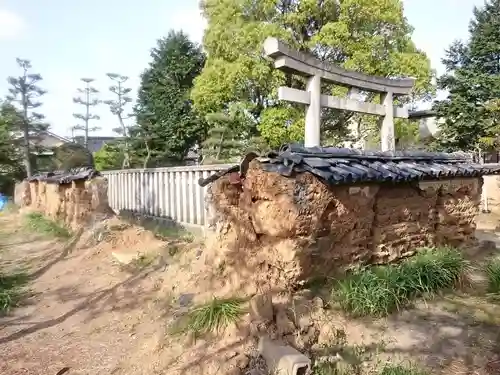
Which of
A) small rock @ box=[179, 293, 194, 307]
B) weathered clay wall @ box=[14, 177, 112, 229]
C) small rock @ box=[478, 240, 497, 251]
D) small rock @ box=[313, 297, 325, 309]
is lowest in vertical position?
small rock @ box=[179, 293, 194, 307]

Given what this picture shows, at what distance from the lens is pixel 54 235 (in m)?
10.8

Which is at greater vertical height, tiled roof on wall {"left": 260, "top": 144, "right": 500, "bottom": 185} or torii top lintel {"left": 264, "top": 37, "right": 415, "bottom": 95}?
torii top lintel {"left": 264, "top": 37, "right": 415, "bottom": 95}

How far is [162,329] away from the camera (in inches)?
180

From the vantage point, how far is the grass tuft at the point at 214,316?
4074 millimetres

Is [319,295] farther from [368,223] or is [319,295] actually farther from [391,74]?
[391,74]

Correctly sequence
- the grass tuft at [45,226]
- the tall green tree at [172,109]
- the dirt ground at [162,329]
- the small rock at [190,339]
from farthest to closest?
the tall green tree at [172,109], the grass tuft at [45,226], the small rock at [190,339], the dirt ground at [162,329]

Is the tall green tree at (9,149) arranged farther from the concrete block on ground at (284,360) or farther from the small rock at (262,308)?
the concrete block on ground at (284,360)

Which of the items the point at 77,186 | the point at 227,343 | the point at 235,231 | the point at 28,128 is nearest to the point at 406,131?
the point at 77,186

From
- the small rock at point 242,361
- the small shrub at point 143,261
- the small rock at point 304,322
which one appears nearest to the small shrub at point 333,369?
the small rock at point 304,322

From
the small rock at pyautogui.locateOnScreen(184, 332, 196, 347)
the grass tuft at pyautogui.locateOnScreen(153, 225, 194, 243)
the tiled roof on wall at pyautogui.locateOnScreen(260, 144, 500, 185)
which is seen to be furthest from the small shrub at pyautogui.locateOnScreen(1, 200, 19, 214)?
the tiled roof on wall at pyautogui.locateOnScreen(260, 144, 500, 185)

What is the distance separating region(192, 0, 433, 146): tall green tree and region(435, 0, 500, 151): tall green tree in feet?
4.63

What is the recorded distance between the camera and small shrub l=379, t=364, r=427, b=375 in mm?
3217

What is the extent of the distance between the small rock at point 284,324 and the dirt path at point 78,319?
1.65 m

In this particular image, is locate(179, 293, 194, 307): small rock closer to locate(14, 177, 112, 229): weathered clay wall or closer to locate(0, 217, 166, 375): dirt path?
locate(0, 217, 166, 375): dirt path
